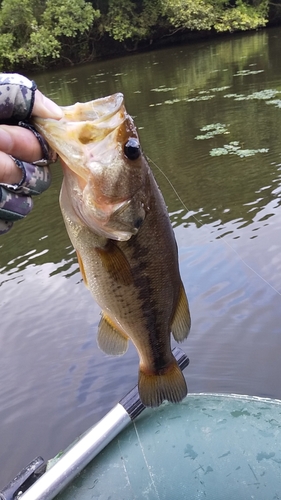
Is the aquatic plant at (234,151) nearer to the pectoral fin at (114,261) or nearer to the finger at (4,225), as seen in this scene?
the pectoral fin at (114,261)

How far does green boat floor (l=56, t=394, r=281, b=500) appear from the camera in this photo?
88.3 inches

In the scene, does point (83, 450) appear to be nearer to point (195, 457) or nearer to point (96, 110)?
point (195, 457)

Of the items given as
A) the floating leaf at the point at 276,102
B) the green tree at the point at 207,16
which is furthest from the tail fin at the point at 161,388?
the green tree at the point at 207,16

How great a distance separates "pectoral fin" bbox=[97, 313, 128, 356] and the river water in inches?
77.9

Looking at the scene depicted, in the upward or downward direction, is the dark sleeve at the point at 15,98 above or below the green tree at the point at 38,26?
above

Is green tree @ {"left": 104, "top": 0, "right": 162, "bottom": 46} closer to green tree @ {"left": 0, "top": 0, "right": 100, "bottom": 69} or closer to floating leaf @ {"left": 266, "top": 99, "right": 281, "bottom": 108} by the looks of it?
green tree @ {"left": 0, "top": 0, "right": 100, "bottom": 69}

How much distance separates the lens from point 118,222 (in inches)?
62.9

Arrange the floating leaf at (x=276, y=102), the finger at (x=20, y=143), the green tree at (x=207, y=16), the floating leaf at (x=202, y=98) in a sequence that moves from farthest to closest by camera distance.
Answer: the green tree at (x=207, y=16)
the floating leaf at (x=202, y=98)
the floating leaf at (x=276, y=102)
the finger at (x=20, y=143)

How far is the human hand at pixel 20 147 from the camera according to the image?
4.42 ft

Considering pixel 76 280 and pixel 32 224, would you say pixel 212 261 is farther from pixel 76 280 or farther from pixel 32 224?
pixel 32 224

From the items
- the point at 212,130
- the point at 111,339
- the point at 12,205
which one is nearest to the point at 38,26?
the point at 212,130

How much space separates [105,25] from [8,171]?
3304 cm

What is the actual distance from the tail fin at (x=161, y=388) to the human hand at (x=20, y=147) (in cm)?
93

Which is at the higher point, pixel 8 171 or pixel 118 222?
pixel 8 171
